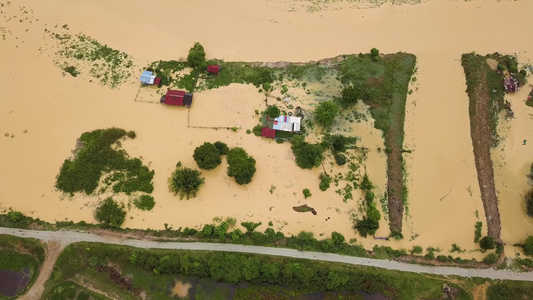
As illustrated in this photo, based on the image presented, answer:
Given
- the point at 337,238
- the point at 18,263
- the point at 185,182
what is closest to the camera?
the point at 18,263

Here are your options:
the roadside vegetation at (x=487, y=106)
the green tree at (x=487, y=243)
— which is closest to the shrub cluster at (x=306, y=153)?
the roadside vegetation at (x=487, y=106)

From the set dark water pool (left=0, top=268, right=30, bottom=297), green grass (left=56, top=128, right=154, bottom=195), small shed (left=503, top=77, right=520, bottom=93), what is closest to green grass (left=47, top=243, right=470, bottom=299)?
dark water pool (left=0, top=268, right=30, bottom=297)

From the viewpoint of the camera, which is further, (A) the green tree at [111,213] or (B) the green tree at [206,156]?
(B) the green tree at [206,156]

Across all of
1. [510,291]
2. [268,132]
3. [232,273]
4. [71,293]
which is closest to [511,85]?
[510,291]

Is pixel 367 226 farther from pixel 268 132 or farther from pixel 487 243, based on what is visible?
pixel 268 132

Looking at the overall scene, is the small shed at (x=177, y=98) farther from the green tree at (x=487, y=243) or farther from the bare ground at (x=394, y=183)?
the green tree at (x=487, y=243)

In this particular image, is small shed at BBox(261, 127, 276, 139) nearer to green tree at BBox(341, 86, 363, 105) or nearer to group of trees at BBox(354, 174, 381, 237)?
green tree at BBox(341, 86, 363, 105)
